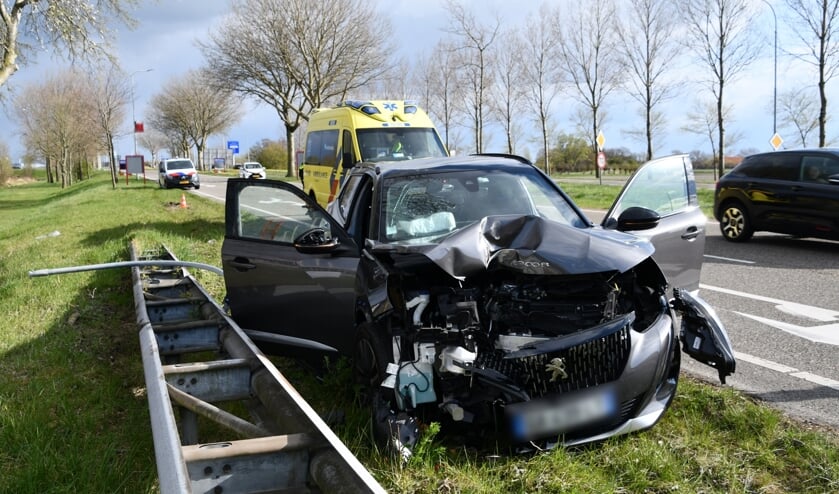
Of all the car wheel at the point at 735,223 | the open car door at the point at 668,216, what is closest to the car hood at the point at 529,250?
the open car door at the point at 668,216

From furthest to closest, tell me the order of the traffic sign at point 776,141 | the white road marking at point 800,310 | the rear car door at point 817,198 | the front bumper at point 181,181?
the front bumper at point 181,181 → the traffic sign at point 776,141 → the rear car door at point 817,198 → the white road marking at point 800,310

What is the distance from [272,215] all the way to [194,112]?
7302cm

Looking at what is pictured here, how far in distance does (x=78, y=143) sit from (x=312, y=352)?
69758mm

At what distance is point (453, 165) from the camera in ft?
15.9

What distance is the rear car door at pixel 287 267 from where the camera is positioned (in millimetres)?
4266

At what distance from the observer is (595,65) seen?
137 feet

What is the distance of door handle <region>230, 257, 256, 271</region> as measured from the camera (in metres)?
4.91

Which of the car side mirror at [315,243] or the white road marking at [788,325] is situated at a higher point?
the car side mirror at [315,243]

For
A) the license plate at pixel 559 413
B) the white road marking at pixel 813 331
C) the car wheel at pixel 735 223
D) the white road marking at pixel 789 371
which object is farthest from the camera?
the car wheel at pixel 735 223

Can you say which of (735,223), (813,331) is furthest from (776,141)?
(813,331)

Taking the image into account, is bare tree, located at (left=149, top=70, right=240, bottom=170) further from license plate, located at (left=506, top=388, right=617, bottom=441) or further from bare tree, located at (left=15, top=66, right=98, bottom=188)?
license plate, located at (left=506, top=388, right=617, bottom=441)

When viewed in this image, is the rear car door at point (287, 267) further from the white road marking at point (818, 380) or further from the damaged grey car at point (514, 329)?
the white road marking at point (818, 380)

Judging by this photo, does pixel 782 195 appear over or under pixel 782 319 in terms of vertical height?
over

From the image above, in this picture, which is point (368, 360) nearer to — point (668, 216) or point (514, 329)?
point (514, 329)
